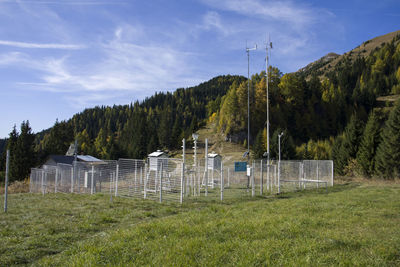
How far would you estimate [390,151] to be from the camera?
112 feet

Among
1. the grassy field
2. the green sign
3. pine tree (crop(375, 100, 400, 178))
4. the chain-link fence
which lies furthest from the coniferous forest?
the grassy field

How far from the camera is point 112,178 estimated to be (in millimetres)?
17781

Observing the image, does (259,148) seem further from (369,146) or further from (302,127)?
(302,127)

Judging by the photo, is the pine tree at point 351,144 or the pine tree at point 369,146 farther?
the pine tree at point 351,144

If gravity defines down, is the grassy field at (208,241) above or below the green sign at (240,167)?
below

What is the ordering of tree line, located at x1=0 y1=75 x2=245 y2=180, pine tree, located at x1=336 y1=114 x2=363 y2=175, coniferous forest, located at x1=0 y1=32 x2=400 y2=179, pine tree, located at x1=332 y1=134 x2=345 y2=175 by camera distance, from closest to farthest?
coniferous forest, located at x1=0 y1=32 x2=400 y2=179
pine tree, located at x1=336 y1=114 x2=363 y2=175
pine tree, located at x1=332 y1=134 x2=345 y2=175
tree line, located at x1=0 y1=75 x2=245 y2=180

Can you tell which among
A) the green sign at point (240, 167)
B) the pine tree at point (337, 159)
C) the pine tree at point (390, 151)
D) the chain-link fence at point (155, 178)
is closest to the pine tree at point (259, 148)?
the pine tree at point (337, 159)

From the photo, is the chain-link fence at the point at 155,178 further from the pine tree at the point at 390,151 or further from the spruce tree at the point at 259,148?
the spruce tree at the point at 259,148

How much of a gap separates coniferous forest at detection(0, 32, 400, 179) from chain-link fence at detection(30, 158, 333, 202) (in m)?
16.9

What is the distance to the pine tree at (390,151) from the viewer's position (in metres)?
33.9

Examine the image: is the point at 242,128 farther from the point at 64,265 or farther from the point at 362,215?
the point at 64,265

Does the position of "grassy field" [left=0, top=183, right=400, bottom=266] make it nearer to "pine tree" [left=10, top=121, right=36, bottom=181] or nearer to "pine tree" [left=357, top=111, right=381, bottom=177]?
"pine tree" [left=357, top=111, right=381, bottom=177]

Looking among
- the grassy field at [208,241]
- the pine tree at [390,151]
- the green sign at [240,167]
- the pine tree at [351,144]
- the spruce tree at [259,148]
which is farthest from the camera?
the spruce tree at [259,148]

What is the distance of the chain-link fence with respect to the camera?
15.4 m
